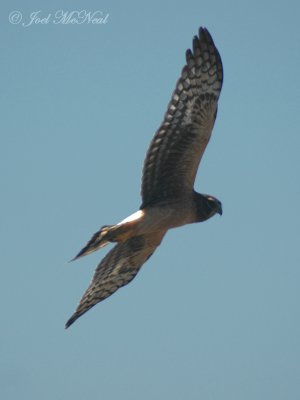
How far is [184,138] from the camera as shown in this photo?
15.9 metres

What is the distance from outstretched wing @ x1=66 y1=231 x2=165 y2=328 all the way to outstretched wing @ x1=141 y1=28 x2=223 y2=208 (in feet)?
2.95

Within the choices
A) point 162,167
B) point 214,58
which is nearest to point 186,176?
point 162,167

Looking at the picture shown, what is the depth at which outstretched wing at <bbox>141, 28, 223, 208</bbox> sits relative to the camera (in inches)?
623

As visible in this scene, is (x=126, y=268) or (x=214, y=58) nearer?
(x=214, y=58)

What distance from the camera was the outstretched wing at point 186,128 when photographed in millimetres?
15836

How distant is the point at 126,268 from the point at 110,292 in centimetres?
38

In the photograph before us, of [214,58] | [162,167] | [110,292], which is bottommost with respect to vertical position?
[110,292]

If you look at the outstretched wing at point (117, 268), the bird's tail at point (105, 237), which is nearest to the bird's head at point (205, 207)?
the outstretched wing at point (117, 268)

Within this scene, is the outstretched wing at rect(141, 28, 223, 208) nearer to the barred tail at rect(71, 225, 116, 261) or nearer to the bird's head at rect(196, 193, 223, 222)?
the bird's head at rect(196, 193, 223, 222)

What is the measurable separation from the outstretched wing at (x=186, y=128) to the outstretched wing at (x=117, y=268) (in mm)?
899

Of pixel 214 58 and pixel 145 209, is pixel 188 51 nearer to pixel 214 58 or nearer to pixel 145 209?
pixel 214 58

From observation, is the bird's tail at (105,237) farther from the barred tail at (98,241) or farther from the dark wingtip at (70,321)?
the dark wingtip at (70,321)

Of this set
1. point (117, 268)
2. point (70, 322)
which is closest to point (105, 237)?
point (117, 268)

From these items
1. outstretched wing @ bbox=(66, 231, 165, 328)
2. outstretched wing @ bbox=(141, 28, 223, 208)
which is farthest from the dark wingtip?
outstretched wing @ bbox=(141, 28, 223, 208)
